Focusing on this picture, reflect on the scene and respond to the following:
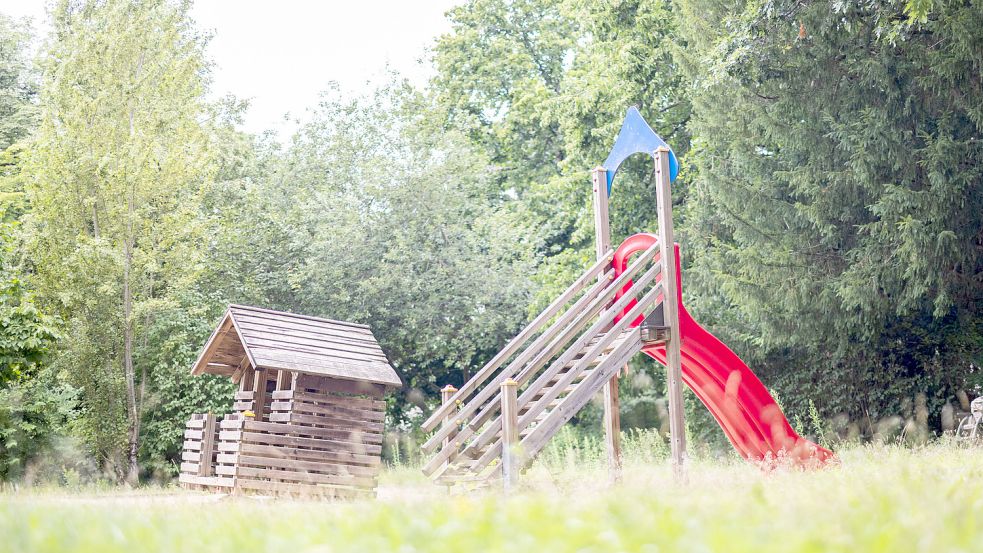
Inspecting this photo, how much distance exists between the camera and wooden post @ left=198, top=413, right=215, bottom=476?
13.3m

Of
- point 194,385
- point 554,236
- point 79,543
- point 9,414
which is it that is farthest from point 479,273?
point 79,543

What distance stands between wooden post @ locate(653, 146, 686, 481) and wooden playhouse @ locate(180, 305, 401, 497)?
12.0 ft

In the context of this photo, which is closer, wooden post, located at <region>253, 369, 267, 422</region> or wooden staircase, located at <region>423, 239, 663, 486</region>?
wooden staircase, located at <region>423, 239, 663, 486</region>

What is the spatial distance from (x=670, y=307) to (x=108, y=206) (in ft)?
37.6

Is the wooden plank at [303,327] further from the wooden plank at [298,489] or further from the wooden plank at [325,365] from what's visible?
the wooden plank at [298,489]

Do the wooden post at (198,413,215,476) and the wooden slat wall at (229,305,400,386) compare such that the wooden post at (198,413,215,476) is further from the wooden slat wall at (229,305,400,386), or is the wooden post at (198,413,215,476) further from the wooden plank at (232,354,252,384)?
the wooden slat wall at (229,305,400,386)

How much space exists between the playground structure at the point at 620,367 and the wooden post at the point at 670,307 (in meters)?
0.01

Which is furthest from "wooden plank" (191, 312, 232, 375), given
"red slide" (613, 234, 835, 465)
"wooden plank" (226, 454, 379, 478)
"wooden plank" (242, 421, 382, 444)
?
"red slide" (613, 234, 835, 465)

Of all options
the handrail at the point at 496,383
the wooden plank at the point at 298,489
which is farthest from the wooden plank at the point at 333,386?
the handrail at the point at 496,383

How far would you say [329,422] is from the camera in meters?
12.2

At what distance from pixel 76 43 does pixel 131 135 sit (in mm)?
2025

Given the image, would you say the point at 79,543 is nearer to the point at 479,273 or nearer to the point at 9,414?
the point at 9,414

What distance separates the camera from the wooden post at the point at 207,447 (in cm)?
1327

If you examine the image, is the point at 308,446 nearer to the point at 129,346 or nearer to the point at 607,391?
the point at 607,391
